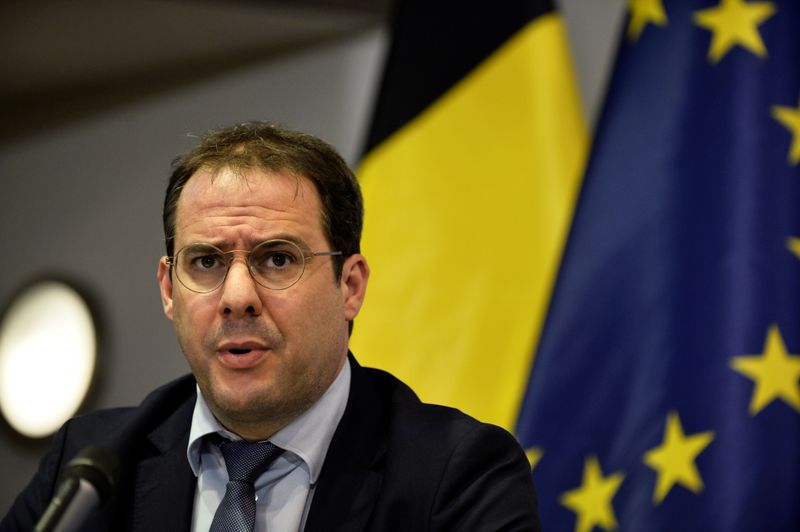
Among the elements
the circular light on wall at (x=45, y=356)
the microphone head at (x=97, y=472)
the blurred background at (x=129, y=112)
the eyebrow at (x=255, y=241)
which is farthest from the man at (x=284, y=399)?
the circular light on wall at (x=45, y=356)

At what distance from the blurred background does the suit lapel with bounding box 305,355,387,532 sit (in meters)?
2.20

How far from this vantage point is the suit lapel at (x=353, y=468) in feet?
5.84

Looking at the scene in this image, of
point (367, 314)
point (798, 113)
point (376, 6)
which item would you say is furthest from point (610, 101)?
point (376, 6)

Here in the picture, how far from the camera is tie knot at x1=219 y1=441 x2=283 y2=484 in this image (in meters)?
1.83

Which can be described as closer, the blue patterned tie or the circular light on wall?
the blue patterned tie

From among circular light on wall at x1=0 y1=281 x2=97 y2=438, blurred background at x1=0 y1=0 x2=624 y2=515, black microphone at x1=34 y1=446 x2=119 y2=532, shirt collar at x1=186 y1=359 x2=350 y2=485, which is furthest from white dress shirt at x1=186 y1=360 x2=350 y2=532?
circular light on wall at x1=0 y1=281 x2=97 y2=438

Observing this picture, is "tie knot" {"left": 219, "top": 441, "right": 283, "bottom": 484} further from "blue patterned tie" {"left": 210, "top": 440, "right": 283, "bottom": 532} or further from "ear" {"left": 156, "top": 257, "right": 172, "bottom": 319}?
"ear" {"left": 156, "top": 257, "right": 172, "bottom": 319}

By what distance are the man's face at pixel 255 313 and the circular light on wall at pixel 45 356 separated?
9.08 ft

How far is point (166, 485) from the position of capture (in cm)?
192

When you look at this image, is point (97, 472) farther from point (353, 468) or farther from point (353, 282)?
point (353, 282)

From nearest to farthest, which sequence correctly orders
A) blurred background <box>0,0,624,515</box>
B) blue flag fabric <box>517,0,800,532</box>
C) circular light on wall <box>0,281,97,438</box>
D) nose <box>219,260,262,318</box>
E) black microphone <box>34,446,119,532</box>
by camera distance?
black microphone <box>34,446,119,532</box>, nose <box>219,260,262,318</box>, blue flag fabric <box>517,0,800,532</box>, blurred background <box>0,0,624,515</box>, circular light on wall <box>0,281,97,438</box>

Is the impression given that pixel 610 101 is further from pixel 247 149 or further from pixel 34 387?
pixel 34 387

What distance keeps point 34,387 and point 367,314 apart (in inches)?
75.7

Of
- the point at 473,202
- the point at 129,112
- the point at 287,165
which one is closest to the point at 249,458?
the point at 287,165
